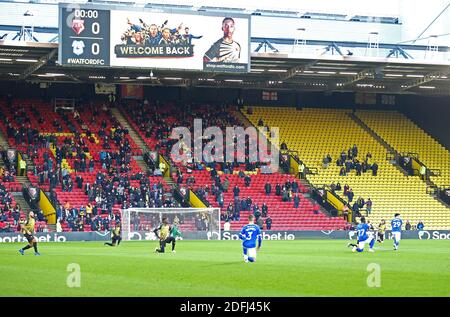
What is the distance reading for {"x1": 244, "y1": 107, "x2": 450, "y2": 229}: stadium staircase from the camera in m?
67.6

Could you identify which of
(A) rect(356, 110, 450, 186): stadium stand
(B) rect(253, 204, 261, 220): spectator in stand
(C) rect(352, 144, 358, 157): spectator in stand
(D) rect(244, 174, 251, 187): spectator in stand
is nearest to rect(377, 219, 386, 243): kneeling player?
(B) rect(253, 204, 261, 220): spectator in stand

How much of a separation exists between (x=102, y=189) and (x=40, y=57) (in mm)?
8783

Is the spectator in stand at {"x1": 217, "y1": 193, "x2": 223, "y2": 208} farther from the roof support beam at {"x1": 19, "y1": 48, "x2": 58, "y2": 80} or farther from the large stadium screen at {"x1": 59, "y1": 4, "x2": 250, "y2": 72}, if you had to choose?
the roof support beam at {"x1": 19, "y1": 48, "x2": 58, "y2": 80}

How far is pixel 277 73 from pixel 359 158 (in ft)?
35.8

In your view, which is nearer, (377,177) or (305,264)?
(305,264)

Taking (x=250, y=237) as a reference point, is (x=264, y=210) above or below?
below

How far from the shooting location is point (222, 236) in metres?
59.0

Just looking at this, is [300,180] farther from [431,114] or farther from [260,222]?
[431,114]

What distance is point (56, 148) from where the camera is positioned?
209 feet

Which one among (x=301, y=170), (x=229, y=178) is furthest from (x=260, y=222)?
(x=301, y=170)

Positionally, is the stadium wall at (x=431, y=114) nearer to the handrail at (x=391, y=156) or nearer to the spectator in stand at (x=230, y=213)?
the handrail at (x=391, y=156)

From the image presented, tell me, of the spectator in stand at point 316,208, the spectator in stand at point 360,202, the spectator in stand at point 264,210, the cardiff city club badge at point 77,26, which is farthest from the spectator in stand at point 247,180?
the cardiff city club badge at point 77,26
